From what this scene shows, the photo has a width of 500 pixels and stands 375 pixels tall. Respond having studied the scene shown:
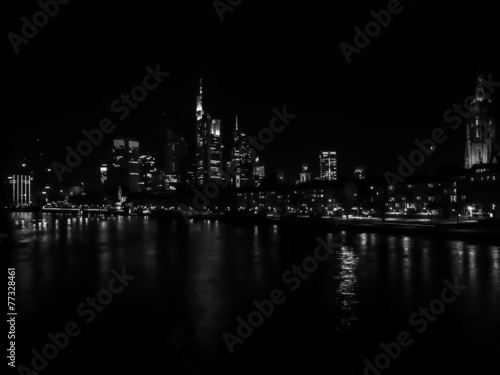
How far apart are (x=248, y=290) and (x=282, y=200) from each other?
83100 mm

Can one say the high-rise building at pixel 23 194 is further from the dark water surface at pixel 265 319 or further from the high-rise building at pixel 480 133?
the dark water surface at pixel 265 319

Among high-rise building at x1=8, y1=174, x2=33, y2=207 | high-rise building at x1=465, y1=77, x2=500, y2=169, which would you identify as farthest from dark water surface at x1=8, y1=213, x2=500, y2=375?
high-rise building at x1=8, y1=174, x2=33, y2=207

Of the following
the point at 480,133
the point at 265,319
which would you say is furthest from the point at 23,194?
the point at 265,319

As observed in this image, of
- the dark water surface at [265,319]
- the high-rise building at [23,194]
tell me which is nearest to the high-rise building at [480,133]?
the dark water surface at [265,319]

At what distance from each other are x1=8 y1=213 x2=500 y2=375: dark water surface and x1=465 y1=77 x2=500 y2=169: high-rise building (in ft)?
334

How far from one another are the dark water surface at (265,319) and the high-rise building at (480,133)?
334ft

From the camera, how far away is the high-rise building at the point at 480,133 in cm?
10962

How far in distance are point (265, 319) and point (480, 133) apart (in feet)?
393

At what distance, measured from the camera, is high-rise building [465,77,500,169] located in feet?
360

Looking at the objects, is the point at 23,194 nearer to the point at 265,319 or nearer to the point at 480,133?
the point at 480,133

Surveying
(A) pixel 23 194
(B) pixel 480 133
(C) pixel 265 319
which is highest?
(B) pixel 480 133

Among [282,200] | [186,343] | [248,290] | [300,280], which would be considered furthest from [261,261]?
[282,200]

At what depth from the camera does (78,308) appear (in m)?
11.3

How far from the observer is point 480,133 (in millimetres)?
112188
